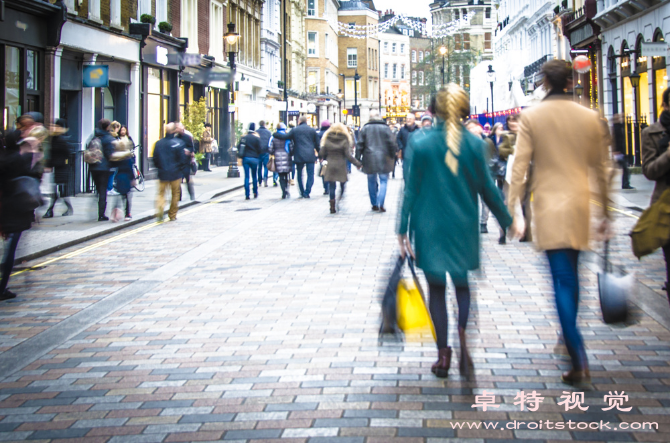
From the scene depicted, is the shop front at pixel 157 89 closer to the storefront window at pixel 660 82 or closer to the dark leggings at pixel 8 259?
the storefront window at pixel 660 82

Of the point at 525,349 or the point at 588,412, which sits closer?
the point at 588,412

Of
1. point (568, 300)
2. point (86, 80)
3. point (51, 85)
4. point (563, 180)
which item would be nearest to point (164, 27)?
point (86, 80)

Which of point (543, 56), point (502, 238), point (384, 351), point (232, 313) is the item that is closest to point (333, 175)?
point (502, 238)

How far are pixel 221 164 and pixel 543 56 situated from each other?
20989 millimetres

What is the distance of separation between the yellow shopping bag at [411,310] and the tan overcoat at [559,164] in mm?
790

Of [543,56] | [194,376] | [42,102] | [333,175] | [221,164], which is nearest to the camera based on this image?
[194,376]

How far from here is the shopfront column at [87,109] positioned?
2233cm

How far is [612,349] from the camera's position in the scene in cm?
573

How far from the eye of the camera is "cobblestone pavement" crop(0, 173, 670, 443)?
4.32m

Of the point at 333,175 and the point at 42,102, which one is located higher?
the point at 42,102

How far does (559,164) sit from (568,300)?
2.64 feet

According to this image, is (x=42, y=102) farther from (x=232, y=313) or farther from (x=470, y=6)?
(x=470, y=6)

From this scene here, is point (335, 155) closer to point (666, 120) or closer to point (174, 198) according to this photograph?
point (174, 198)

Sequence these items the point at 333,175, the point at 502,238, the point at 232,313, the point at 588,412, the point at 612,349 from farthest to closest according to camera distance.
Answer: the point at 333,175, the point at 502,238, the point at 232,313, the point at 612,349, the point at 588,412
